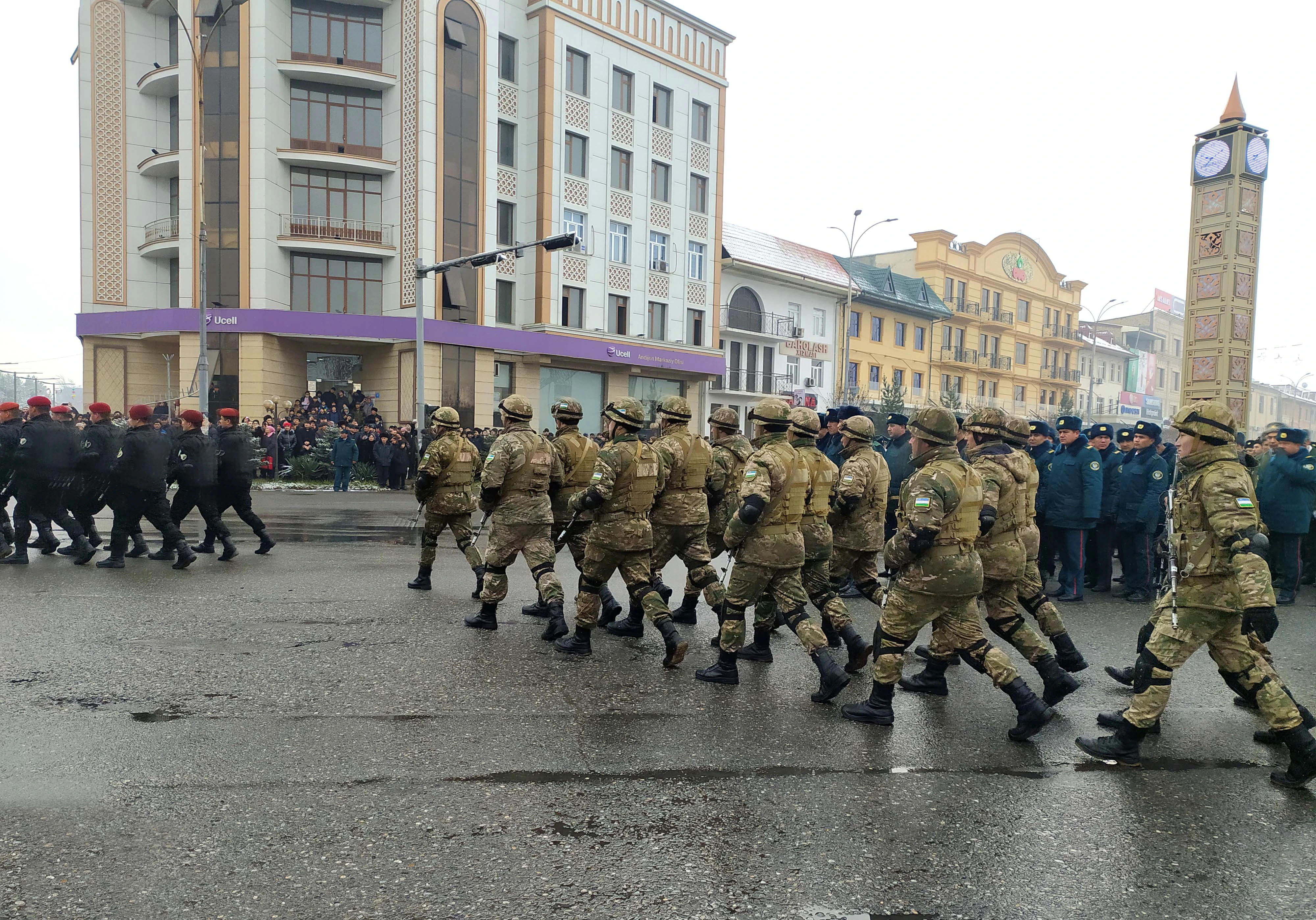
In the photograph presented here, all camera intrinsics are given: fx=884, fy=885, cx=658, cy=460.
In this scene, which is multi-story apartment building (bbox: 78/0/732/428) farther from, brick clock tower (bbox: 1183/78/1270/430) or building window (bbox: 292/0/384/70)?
brick clock tower (bbox: 1183/78/1270/430)

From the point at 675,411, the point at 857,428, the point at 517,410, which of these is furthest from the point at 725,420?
the point at 517,410

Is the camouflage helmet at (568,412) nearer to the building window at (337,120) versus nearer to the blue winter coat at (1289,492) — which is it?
the blue winter coat at (1289,492)

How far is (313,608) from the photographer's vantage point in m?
7.79

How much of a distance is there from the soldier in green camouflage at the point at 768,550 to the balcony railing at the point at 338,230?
2794 centimetres

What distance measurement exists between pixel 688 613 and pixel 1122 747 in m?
3.92

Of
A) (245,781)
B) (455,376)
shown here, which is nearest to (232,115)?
(455,376)

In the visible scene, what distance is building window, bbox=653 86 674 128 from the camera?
37.0 metres

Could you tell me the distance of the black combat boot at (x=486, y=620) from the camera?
23.7 feet

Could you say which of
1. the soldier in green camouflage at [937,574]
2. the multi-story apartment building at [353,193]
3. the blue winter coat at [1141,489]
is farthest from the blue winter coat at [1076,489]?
the multi-story apartment building at [353,193]

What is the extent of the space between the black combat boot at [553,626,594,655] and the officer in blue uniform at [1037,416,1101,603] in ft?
18.2

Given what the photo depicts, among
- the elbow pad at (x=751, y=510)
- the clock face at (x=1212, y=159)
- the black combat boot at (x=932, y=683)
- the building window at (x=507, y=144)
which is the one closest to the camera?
the elbow pad at (x=751, y=510)

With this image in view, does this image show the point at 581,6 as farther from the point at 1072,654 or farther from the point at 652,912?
the point at 652,912

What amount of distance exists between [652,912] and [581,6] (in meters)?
36.1

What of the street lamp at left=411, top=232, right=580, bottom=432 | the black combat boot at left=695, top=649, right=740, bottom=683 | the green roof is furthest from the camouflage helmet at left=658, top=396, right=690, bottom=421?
the green roof
